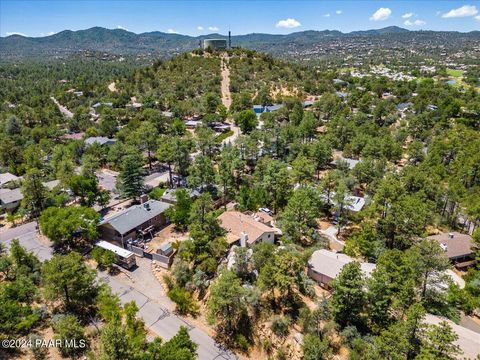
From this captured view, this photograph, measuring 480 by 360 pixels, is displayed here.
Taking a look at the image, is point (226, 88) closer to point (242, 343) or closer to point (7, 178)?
point (7, 178)

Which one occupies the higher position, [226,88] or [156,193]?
[226,88]

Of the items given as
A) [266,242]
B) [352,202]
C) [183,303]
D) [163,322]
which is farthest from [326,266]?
[163,322]

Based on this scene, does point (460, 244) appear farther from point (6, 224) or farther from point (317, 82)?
point (317, 82)

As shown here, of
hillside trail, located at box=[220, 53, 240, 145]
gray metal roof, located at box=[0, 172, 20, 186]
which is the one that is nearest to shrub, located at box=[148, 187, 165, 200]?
gray metal roof, located at box=[0, 172, 20, 186]

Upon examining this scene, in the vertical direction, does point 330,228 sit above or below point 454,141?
below

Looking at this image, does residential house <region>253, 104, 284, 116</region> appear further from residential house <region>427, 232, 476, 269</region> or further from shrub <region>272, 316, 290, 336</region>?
shrub <region>272, 316, 290, 336</region>

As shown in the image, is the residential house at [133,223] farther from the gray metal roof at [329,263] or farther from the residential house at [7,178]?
the residential house at [7,178]

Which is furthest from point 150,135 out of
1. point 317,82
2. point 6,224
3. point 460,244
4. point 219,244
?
point 317,82
